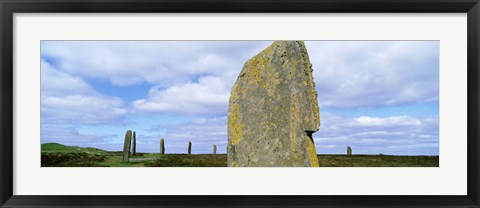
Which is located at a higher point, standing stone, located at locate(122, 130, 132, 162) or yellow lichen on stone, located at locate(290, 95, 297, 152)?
yellow lichen on stone, located at locate(290, 95, 297, 152)

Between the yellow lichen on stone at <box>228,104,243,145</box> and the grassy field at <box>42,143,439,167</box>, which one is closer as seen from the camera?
the grassy field at <box>42,143,439,167</box>

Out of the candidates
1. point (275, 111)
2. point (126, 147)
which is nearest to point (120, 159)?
point (126, 147)

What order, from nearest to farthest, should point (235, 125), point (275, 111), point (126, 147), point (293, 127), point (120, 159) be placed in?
1. point (293, 127)
2. point (275, 111)
3. point (235, 125)
4. point (120, 159)
5. point (126, 147)

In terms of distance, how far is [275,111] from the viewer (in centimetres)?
734

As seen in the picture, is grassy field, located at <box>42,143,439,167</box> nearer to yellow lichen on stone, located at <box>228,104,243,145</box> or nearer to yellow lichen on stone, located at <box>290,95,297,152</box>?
yellow lichen on stone, located at <box>290,95,297,152</box>

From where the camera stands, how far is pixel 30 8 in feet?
17.6

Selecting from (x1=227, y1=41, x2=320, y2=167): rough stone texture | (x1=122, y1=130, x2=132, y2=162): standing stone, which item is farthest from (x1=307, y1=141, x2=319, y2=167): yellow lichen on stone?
(x1=122, y1=130, x2=132, y2=162): standing stone

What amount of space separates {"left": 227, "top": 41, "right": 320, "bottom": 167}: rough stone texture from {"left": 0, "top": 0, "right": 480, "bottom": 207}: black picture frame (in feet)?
6.48

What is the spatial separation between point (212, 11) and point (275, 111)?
2552mm

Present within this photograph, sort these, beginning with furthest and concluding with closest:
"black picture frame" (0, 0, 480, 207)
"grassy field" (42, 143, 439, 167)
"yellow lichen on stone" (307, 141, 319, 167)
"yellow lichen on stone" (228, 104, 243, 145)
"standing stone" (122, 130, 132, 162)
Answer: "standing stone" (122, 130, 132, 162) → "yellow lichen on stone" (228, 104, 243, 145) → "yellow lichen on stone" (307, 141, 319, 167) → "grassy field" (42, 143, 439, 167) → "black picture frame" (0, 0, 480, 207)

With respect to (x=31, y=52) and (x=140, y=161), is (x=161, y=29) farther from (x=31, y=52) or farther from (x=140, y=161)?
(x=140, y=161)

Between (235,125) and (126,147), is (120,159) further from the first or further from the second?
(235,125)

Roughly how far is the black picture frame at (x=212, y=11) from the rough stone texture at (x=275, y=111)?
1.97 meters

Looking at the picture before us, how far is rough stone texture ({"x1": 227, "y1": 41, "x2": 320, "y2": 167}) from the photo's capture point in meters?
7.20
